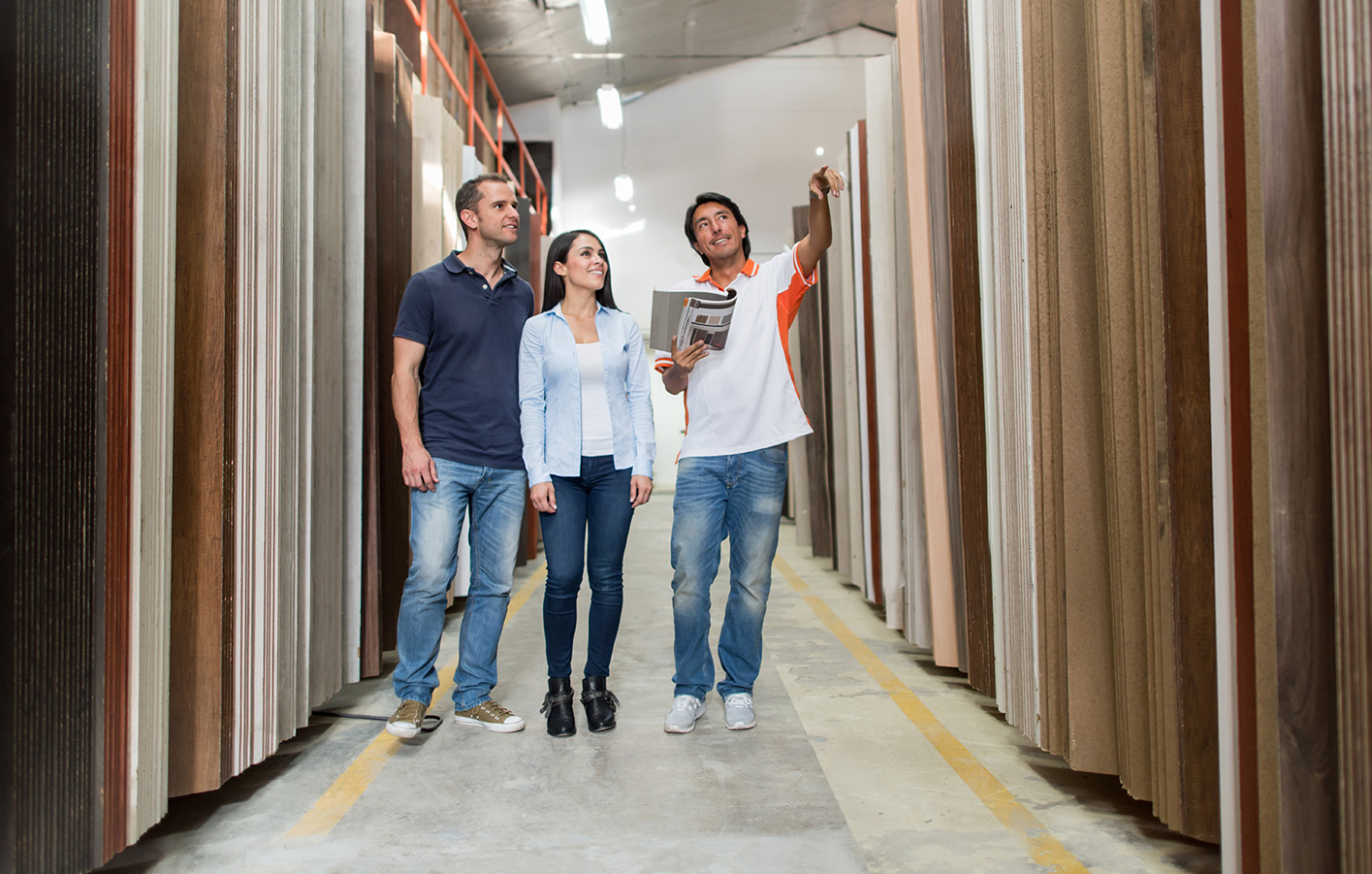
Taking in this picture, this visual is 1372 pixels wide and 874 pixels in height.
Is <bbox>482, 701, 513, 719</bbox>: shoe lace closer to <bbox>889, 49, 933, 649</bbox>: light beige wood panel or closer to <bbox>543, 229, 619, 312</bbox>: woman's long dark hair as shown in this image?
<bbox>543, 229, 619, 312</bbox>: woman's long dark hair

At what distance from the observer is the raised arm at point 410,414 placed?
2.97 meters

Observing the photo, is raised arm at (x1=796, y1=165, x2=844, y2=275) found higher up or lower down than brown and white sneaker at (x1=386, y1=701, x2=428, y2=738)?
higher up

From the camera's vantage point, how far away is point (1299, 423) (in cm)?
145

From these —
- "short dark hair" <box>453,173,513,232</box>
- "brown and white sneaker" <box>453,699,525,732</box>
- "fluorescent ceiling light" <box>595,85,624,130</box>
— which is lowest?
"brown and white sneaker" <box>453,699,525,732</box>

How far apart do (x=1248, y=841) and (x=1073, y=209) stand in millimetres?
1608

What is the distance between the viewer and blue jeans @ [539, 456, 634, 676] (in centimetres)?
299

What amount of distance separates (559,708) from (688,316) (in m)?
1.44

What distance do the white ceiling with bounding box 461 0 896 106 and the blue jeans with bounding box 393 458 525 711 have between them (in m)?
10.7

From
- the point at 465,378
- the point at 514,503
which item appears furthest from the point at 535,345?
the point at 514,503

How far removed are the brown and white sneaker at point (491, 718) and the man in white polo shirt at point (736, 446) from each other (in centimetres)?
54

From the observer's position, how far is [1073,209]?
2.43 m

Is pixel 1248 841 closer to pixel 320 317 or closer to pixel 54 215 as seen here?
pixel 54 215

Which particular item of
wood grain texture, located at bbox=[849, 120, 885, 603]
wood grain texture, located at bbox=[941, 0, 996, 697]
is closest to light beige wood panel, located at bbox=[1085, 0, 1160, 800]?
wood grain texture, located at bbox=[941, 0, 996, 697]

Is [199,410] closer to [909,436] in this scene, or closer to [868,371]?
[909,436]
